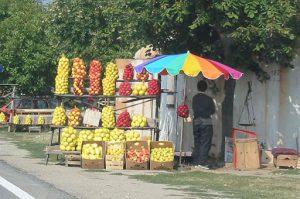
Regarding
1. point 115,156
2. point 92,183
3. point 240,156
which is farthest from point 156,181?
point 240,156

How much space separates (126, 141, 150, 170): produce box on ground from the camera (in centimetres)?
1392

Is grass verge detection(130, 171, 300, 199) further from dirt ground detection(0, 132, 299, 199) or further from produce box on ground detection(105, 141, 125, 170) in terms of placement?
produce box on ground detection(105, 141, 125, 170)

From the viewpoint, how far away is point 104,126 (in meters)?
14.6

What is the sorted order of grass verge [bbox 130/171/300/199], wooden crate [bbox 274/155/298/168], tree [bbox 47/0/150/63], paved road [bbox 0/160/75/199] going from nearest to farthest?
paved road [bbox 0/160/75/199] < grass verge [bbox 130/171/300/199] < wooden crate [bbox 274/155/298/168] < tree [bbox 47/0/150/63]

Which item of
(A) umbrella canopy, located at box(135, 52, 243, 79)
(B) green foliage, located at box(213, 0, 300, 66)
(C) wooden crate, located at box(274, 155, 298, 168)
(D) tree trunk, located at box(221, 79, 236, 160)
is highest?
(B) green foliage, located at box(213, 0, 300, 66)

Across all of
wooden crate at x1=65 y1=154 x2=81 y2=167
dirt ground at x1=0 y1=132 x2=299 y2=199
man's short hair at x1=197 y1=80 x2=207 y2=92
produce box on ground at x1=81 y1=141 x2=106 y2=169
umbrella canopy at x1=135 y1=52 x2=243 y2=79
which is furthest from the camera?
man's short hair at x1=197 y1=80 x2=207 y2=92

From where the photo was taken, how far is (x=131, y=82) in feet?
50.3

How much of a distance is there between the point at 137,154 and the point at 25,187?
355 cm

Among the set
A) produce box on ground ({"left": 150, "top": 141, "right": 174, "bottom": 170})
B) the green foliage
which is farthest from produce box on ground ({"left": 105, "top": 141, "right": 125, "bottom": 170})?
the green foliage

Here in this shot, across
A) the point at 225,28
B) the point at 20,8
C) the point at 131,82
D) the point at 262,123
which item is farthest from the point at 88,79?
the point at 20,8

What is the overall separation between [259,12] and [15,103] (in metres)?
16.8

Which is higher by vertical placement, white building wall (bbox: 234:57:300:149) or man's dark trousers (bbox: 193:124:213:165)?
white building wall (bbox: 234:57:300:149)

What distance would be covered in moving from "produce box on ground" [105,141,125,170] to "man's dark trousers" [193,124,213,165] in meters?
1.88

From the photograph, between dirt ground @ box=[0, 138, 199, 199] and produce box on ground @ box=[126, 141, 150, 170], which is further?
produce box on ground @ box=[126, 141, 150, 170]
